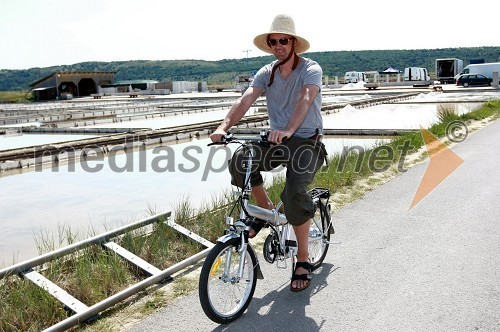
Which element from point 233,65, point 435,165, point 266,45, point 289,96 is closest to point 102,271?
point 289,96

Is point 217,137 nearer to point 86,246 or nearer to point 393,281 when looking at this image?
point 86,246

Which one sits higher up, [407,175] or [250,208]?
[250,208]

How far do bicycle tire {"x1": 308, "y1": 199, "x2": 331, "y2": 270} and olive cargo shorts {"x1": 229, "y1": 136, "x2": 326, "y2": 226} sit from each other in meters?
0.72

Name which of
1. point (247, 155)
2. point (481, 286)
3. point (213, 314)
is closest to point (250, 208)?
point (247, 155)

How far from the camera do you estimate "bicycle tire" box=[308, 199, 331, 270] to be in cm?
475

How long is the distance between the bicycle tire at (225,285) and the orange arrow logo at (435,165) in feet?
12.2

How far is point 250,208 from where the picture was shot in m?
3.85

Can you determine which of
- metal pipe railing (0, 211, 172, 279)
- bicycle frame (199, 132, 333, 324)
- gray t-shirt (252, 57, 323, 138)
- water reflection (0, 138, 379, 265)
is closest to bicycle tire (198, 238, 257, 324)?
bicycle frame (199, 132, 333, 324)

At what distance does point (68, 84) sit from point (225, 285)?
78.7 m

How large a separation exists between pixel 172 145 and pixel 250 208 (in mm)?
12947

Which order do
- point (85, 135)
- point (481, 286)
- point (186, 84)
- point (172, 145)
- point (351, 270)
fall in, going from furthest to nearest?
point (186, 84)
point (85, 135)
point (172, 145)
point (351, 270)
point (481, 286)

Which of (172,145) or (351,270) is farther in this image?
(172,145)

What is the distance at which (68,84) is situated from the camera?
7756 cm

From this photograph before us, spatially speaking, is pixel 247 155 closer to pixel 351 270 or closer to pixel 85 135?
pixel 351 270
